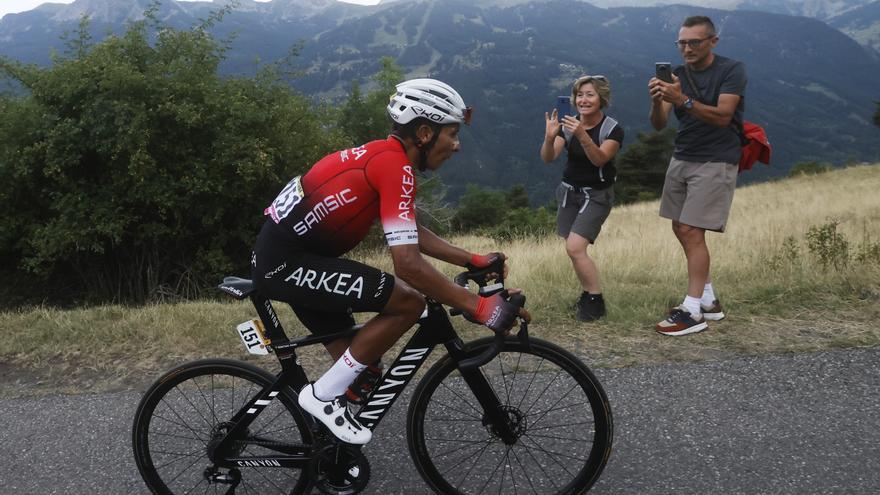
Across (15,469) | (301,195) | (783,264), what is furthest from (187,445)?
(783,264)

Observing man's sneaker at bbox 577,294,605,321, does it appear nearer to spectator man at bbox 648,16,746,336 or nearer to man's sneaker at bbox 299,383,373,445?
spectator man at bbox 648,16,746,336

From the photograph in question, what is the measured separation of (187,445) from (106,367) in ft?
6.01

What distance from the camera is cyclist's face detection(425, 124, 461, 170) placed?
8.71 feet

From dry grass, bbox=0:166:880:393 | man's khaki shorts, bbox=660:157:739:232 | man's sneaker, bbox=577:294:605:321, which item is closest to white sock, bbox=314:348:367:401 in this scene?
dry grass, bbox=0:166:880:393

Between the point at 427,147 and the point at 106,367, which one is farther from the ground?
the point at 427,147

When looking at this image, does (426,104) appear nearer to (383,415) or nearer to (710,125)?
(383,415)

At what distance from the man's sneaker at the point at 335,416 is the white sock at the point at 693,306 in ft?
10.1

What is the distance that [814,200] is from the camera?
18.4 m

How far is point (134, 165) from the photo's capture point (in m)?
13.7

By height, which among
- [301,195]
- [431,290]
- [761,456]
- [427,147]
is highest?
[427,147]

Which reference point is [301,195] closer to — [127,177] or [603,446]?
[603,446]

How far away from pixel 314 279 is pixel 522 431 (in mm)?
1185

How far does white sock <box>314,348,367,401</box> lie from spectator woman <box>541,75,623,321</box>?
113 inches

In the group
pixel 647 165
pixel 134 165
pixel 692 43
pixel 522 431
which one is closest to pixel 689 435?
pixel 522 431
